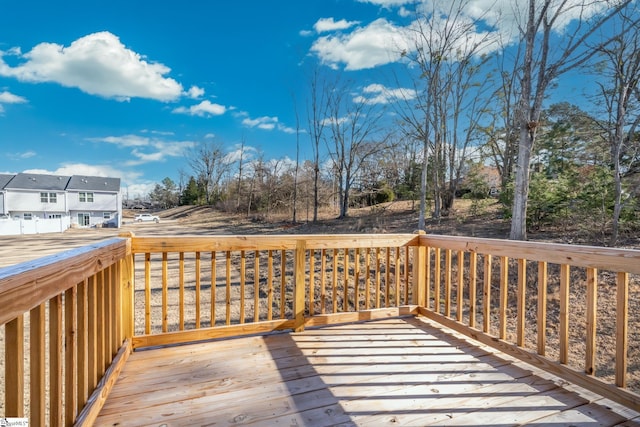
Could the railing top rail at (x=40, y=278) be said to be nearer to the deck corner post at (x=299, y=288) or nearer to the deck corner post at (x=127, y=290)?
the deck corner post at (x=127, y=290)

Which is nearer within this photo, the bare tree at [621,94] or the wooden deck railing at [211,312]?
the wooden deck railing at [211,312]

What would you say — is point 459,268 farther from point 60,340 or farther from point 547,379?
point 60,340

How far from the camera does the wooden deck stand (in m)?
1.51

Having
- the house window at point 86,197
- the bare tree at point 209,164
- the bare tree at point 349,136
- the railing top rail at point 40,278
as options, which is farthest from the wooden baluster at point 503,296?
the house window at point 86,197

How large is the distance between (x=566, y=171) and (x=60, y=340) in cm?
892

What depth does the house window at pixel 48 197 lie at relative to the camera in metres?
23.1

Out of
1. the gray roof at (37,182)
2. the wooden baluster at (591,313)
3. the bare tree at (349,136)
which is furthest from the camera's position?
the gray roof at (37,182)

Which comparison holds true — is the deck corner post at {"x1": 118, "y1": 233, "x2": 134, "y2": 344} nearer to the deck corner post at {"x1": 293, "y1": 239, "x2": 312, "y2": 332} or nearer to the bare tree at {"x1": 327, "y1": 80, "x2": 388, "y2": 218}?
the deck corner post at {"x1": 293, "y1": 239, "x2": 312, "y2": 332}

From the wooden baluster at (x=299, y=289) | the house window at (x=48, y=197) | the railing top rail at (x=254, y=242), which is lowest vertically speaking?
the wooden baluster at (x=299, y=289)

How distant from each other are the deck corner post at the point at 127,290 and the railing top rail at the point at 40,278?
0.70 meters

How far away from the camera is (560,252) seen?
1858 millimetres

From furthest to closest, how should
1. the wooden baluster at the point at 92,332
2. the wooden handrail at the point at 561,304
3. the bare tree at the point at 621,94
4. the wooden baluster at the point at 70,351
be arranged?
the bare tree at the point at 621,94 < the wooden handrail at the point at 561,304 < the wooden baluster at the point at 92,332 < the wooden baluster at the point at 70,351

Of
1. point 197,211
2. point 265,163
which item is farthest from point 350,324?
point 197,211

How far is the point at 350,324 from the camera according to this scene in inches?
111
